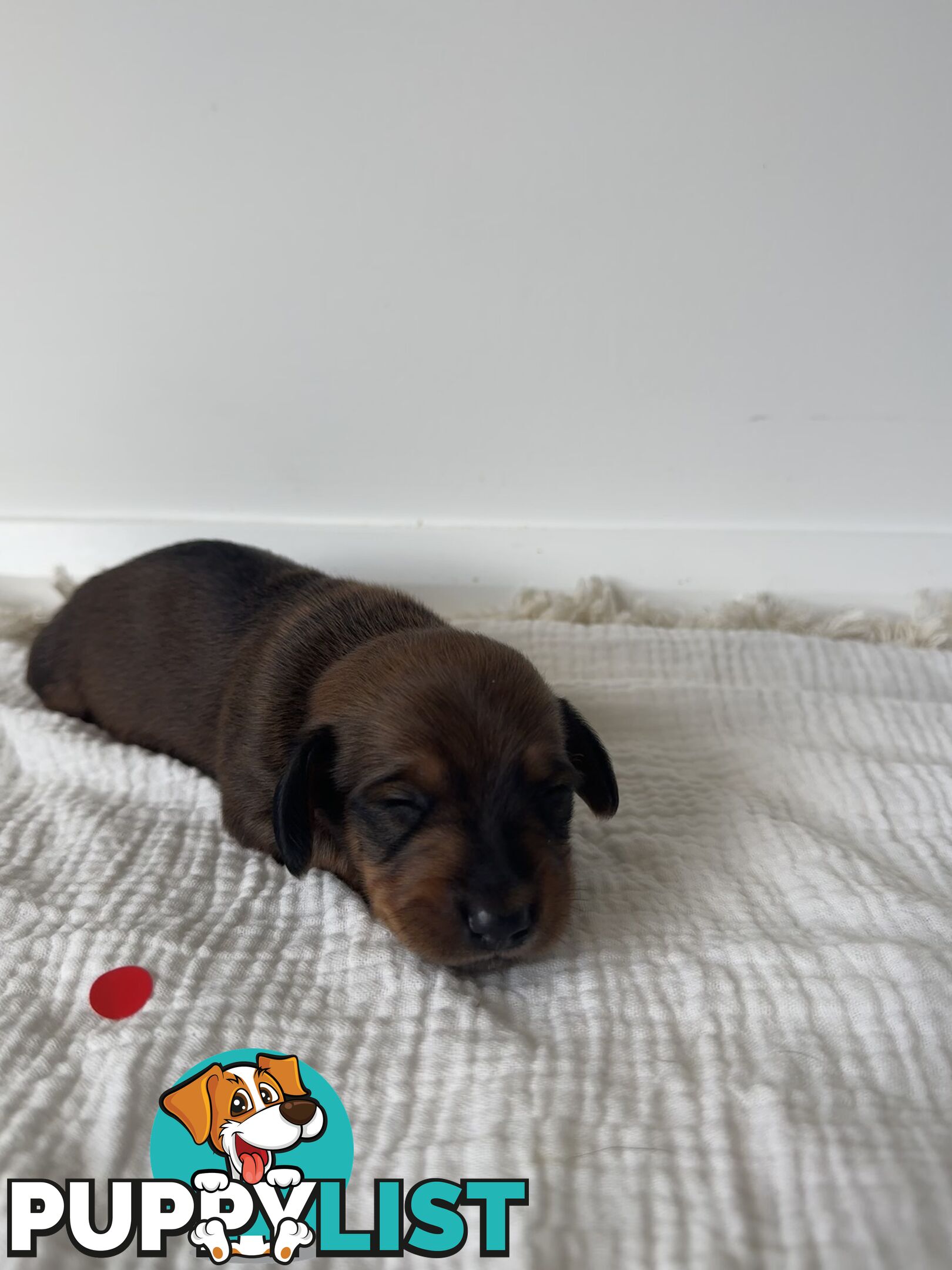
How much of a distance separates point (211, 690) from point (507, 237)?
128 cm

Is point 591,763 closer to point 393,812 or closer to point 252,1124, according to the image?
point 393,812

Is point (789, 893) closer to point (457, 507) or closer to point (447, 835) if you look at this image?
point (447, 835)

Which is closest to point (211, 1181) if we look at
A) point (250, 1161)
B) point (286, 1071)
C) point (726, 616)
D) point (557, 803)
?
point (250, 1161)

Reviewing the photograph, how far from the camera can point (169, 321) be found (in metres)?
2.38

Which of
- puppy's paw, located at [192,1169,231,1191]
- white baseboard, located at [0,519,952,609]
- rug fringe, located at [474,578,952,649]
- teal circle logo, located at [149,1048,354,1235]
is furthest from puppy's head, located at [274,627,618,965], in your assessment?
white baseboard, located at [0,519,952,609]

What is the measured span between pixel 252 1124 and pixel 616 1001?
0.48 metres

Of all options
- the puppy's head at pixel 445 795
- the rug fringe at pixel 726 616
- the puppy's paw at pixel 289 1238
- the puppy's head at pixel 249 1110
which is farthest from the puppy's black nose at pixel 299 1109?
the rug fringe at pixel 726 616

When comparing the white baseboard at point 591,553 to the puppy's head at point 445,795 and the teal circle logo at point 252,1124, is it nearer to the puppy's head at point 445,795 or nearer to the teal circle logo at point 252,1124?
the puppy's head at point 445,795

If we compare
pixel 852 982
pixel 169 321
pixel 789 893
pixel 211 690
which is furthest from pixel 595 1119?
pixel 169 321

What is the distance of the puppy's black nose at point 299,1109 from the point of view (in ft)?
3.33

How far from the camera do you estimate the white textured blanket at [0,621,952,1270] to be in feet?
A: 3.03

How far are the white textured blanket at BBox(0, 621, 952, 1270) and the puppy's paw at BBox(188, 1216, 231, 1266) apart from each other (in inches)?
0.6

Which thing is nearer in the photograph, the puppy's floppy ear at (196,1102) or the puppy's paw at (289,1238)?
the puppy's paw at (289,1238)

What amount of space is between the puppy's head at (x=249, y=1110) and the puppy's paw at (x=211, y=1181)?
1 cm
